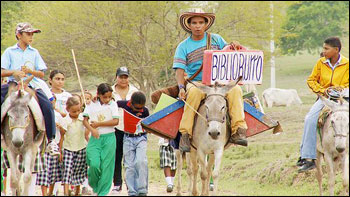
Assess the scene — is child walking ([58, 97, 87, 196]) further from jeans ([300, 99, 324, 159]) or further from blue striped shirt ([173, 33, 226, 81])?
jeans ([300, 99, 324, 159])

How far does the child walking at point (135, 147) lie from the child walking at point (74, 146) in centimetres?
81

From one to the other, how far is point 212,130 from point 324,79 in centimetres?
214

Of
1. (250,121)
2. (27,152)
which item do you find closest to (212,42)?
(250,121)

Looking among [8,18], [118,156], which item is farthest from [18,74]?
[8,18]

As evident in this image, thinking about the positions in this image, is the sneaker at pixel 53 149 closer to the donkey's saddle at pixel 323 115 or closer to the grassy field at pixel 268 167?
the grassy field at pixel 268 167

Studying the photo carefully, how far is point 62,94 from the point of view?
14.4m

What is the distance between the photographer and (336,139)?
439 inches

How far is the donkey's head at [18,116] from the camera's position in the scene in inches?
430

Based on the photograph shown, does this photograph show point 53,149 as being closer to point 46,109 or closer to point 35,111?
point 46,109

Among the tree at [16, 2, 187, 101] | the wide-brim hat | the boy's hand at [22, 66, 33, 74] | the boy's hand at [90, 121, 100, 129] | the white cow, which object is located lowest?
the boy's hand at [90, 121, 100, 129]

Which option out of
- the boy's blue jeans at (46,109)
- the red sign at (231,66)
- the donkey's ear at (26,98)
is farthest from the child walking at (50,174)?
the red sign at (231,66)

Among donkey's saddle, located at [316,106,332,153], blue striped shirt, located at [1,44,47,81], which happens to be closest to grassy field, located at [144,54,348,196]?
donkey's saddle, located at [316,106,332,153]

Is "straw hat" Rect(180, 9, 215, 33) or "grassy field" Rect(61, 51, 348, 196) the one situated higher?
"straw hat" Rect(180, 9, 215, 33)

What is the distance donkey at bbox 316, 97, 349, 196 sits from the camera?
436 inches
